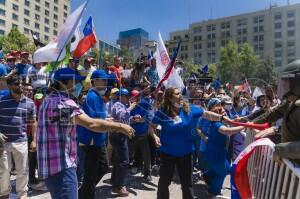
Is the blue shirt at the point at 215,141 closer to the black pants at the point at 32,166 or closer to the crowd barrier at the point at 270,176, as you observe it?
the crowd barrier at the point at 270,176

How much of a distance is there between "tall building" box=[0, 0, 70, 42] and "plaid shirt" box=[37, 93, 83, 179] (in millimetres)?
88134

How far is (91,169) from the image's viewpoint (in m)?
5.40

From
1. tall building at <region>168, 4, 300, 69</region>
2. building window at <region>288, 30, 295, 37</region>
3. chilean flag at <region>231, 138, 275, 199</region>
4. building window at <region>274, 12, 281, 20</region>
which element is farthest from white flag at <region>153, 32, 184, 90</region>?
building window at <region>274, 12, 281, 20</region>

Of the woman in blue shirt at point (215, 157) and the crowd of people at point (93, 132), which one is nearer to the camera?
the crowd of people at point (93, 132)

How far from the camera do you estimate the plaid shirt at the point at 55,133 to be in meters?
3.68

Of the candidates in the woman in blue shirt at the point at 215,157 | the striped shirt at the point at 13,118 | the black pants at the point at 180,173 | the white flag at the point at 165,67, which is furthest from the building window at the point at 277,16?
the striped shirt at the point at 13,118

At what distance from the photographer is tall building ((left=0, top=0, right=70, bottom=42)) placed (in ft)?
283

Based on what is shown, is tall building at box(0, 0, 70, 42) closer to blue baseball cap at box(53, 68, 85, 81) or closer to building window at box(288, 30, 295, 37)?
building window at box(288, 30, 295, 37)

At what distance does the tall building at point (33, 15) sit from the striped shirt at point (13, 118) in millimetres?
85799

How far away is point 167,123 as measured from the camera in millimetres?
5273

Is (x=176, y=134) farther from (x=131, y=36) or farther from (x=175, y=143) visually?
(x=131, y=36)

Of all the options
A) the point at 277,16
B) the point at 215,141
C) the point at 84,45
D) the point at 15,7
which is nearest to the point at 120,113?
the point at 84,45

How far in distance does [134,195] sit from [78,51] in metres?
2.73

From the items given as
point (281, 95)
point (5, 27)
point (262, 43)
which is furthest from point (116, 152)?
point (262, 43)
